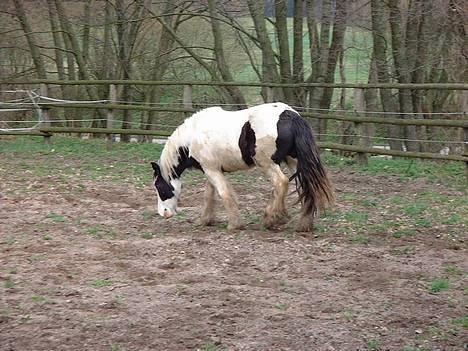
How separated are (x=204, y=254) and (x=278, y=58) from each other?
9273mm

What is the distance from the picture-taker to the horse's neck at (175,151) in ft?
25.3

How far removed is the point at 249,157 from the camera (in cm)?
740

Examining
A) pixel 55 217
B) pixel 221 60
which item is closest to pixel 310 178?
pixel 55 217

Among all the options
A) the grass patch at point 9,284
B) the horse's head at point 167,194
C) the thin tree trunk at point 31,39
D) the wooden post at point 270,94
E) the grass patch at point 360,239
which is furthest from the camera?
the thin tree trunk at point 31,39

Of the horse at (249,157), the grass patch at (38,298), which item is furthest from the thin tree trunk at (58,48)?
the grass patch at (38,298)

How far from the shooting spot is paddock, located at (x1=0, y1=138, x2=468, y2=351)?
443 cm

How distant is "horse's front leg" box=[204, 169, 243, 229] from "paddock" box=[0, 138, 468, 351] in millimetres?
136

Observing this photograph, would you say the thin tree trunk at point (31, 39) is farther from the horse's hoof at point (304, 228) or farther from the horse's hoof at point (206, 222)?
the horse's hoof at point (304, 228)

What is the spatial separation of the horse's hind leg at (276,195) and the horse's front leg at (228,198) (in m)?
0.31

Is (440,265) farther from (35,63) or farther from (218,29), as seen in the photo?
(35,63)

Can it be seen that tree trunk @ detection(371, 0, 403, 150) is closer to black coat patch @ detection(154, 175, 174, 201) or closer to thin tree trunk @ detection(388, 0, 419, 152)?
thin tree trunk @ detection(388, 0, 419, 152)

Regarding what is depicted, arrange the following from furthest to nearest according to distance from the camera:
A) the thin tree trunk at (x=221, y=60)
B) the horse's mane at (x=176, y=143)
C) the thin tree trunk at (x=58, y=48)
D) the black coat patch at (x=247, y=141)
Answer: the thin tree trunk at (x=58, y=48)
the thin tree trunk at (x=221, y=60)
the horse's mane at (x=176, y=143)
the black coat patch at (x=247, y=141)

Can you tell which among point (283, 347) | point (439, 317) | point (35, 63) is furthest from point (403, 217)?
point (35, 63)

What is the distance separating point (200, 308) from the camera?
490 cm
